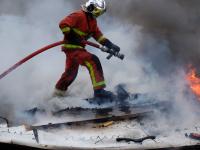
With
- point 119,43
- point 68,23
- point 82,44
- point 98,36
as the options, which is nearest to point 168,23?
point 119,43

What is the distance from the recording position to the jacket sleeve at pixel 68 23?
878 centimetres

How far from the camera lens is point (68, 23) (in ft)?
29.0

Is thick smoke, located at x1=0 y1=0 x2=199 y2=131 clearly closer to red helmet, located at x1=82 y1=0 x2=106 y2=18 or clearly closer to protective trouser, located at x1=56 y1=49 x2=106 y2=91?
protective trouser, located at x1=56 y1=49 x2=106 y2=91

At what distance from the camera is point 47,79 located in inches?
437

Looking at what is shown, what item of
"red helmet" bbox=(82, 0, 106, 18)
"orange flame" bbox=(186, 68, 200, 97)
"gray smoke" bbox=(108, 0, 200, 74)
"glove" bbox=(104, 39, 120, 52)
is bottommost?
"orange flame" bbox=(186, 68, 200, 97)

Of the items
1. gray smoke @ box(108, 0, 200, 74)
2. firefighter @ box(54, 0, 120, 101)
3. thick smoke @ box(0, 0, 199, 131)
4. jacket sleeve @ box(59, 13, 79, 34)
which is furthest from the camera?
gray smoke @ box(108, 0, 200, 74)

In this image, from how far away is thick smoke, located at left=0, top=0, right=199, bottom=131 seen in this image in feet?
36.0

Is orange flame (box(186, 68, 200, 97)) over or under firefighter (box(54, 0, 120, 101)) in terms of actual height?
under

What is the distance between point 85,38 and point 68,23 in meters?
0.65

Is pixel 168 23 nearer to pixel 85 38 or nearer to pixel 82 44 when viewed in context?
pixel 85 38

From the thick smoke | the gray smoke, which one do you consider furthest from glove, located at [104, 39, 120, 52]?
the gray smoke

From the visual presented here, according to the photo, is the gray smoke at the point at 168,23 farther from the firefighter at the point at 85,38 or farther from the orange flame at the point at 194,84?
the firefighter at the point at 85,38

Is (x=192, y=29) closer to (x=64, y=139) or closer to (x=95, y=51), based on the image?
(x=95, y=51)

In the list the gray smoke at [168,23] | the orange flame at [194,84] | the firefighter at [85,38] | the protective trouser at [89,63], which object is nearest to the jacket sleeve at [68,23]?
the firefighter at [85,38]
